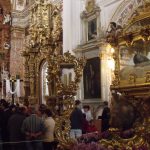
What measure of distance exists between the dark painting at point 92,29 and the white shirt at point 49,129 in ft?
19.8

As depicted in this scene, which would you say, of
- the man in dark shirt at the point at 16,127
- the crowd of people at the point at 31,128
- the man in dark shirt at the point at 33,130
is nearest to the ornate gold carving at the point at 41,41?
the crowd of people at the point at 31,128

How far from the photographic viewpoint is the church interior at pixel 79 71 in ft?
24.3

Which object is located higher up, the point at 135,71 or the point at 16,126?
the point at 135,71

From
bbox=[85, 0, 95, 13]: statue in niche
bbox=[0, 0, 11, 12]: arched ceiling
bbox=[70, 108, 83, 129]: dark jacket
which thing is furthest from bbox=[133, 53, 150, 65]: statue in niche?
bbox=[0, 0, 11, 12]: arched ceiling

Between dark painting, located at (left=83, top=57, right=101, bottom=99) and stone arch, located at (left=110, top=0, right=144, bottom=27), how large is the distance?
1658 mm

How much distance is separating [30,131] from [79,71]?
2023mm

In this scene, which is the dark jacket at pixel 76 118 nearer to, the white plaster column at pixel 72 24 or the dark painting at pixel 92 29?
the dark painting at pixel 92 29

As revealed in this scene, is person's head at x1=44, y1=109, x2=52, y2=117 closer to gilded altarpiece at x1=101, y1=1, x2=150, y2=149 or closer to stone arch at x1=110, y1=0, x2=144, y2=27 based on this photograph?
gilded altarpiece at x1=101, y1=1, x2=150, y2=149

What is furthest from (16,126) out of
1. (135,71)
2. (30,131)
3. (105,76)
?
(105,76)

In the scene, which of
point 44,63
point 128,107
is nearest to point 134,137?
point 128,107

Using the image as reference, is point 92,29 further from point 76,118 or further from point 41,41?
point 76,118

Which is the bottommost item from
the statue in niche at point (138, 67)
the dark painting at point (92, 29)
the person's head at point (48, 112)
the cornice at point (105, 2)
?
the person's head at point (48, 112)

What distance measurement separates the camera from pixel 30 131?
313 inches

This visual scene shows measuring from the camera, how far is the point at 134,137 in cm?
718
